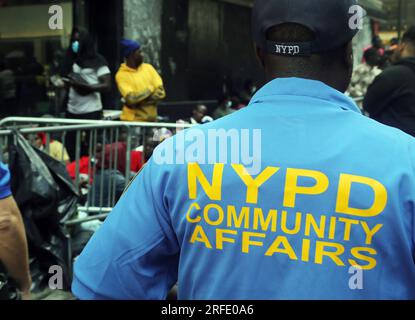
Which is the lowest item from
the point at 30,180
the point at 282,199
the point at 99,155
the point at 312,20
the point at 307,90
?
the point at 30,180

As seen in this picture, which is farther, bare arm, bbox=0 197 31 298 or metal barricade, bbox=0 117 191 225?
metal barricade, bbox=0 117 191 225

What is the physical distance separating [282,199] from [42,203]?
358 centimetres

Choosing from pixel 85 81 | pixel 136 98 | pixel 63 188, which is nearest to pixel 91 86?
pixel 85 81

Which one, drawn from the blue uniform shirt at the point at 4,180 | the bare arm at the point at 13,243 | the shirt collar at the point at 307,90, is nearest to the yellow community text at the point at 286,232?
the shirt collar at the point at 307,90

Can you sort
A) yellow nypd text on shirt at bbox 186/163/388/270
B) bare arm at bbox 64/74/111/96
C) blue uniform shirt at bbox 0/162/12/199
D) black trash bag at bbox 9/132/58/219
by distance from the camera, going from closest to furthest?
yellow nypd text on shirt at bbox 186/163/388/270 < blue uniform shirt at bbox 0/162/12/199 < black trash bag at bbox 9/132/58/219 < bare arm at bbox 64/74/111/96

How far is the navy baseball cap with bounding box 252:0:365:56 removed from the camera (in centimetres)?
144

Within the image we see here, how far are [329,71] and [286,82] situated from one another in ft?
0.35

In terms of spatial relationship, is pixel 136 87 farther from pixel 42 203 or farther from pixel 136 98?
pixel 42 203

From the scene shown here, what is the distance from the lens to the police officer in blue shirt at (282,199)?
139 centimetres

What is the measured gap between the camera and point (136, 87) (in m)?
8.07

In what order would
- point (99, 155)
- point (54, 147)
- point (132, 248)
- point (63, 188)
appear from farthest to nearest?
point (99, 155) → point (54, 147) → point (63, 188) → point (132, 248)

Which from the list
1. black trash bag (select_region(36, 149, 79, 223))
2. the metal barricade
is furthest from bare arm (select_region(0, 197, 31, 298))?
the metal barricade

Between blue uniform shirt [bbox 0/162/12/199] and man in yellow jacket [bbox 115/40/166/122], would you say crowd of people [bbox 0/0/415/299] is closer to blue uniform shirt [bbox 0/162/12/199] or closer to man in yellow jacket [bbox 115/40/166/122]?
blue uniform shirt [bbox 0/162/12/199]
